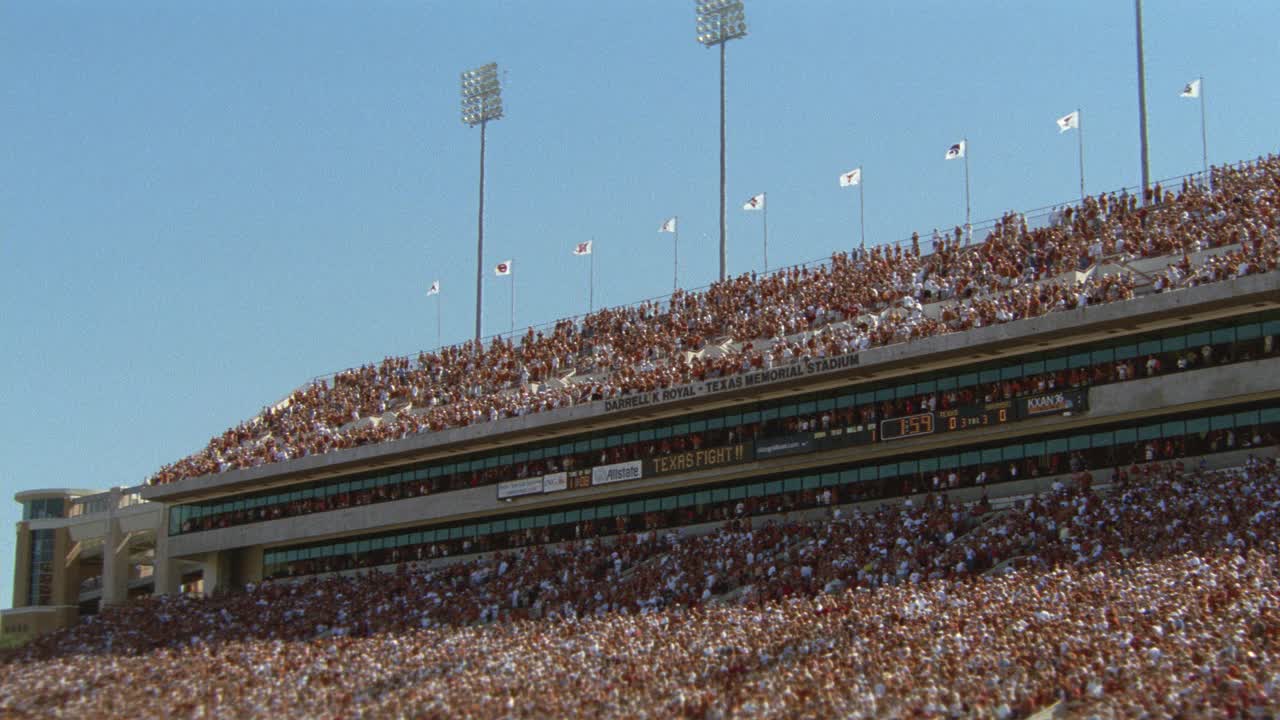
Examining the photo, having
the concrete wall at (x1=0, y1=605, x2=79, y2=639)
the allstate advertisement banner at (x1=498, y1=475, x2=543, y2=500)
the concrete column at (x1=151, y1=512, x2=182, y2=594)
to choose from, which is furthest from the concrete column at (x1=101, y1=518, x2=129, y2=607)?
the allstate advertisement banner at (x1=498, y1=475, x2=543, y2=500)

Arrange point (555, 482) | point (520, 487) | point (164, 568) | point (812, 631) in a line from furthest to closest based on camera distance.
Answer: point (164, 568) → point (520, 487) → point (555, 482) → point (812, 631)

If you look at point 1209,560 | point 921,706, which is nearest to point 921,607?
point 1209,560

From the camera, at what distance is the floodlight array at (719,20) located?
60.7 metres

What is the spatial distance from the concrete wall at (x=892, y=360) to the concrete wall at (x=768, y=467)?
135 cm

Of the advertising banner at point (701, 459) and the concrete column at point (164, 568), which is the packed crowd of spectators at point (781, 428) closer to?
the advertising banner at point (701, 459)

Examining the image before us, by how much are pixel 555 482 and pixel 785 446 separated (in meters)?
8.07

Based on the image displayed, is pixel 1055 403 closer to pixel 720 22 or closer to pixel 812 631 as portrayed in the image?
pixel 812 631

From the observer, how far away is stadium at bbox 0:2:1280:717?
24.8 m

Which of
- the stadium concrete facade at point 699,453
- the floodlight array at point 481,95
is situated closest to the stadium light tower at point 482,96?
the floodlight array at point 481,95

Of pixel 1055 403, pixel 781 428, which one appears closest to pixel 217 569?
pixel 781 428

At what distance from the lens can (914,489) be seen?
40.5m

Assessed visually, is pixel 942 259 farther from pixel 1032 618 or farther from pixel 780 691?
pixel 780 691

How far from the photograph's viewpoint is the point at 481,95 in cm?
6875

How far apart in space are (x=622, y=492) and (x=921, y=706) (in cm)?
2524
